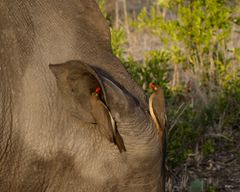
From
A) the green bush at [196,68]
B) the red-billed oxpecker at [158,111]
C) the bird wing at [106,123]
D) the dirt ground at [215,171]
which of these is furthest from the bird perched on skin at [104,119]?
the green bush at [196,68]

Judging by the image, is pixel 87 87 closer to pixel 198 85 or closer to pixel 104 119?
pixel 104 119

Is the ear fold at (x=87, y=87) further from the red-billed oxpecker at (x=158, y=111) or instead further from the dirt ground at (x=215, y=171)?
the dirt ground at (x=215, y=171)

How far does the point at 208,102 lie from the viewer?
7301mm

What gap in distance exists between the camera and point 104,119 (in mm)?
3426

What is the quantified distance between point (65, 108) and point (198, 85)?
13.3 ft

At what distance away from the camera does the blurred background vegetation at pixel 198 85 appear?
6488 mm

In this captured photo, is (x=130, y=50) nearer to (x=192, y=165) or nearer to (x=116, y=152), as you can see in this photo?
(x=192, y=165)

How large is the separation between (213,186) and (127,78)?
8.68 feet

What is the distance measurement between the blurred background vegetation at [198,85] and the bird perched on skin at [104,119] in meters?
2.69

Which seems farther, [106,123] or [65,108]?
[65,108]

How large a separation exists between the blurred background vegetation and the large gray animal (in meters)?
2.57

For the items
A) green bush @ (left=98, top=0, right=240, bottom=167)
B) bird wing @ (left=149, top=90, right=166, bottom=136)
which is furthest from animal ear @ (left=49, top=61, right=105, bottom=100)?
green bush @ (left=98, top=0, right=240, bottom=167)

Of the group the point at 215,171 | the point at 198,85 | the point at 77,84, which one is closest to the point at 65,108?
the point at 77,84

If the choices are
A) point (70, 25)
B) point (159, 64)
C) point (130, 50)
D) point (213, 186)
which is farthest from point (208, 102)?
point (70, 25)
